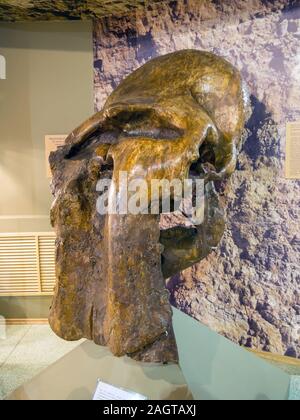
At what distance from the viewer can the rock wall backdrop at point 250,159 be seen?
1.60 meters

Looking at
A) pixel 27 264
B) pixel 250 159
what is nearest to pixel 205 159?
pixel 250 159

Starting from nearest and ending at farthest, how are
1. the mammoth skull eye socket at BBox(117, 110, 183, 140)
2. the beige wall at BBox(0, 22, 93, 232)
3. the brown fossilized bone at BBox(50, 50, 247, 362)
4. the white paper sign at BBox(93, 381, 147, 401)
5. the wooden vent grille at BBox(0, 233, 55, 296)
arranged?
→ the brown fossilized bone at BBox(50, 50, 247, 362), the mammoth skull eye socket at BBox(117, 110, 183, 140), the white paper sign at BBox(93, 381, 147, 401), the beige wall at BBox(0, 22, 93, 232), the wooden vent grille at BBox(0, 233, 55, 296)

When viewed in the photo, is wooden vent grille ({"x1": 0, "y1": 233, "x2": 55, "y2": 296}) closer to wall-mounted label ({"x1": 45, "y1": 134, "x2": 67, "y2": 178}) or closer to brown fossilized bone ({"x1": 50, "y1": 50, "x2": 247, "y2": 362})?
wall-mounted label ({"x1": 45, "y1": 134, "x2": 67, "y2": 178})

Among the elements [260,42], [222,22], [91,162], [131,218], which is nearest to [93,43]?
[222,22]

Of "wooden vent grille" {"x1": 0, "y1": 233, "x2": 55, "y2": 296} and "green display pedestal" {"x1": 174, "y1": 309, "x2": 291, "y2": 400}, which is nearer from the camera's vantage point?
"green display pedestal" {"x1": 174, "y1": 309, "x2": 291, "y2": 400}

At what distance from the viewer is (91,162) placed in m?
0.95

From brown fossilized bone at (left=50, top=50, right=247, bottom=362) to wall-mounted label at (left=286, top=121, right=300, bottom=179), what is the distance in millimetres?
571

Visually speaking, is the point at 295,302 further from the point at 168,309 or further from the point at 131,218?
the point at 131,218

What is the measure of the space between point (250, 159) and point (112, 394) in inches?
49.6

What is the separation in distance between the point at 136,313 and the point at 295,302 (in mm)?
1241

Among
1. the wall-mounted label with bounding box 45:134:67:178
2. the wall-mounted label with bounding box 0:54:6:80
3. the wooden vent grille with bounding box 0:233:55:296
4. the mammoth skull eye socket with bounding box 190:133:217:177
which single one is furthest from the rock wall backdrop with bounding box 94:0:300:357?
the wooden vent grille with bounding box 0:233:55:296

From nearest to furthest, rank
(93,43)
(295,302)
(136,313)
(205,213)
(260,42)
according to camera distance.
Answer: (136,313) < (205,213) < (260,42) < (295,302) < (93,43)

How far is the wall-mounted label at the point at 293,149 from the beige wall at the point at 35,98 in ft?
3.61

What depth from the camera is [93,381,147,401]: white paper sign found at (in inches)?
41.1
